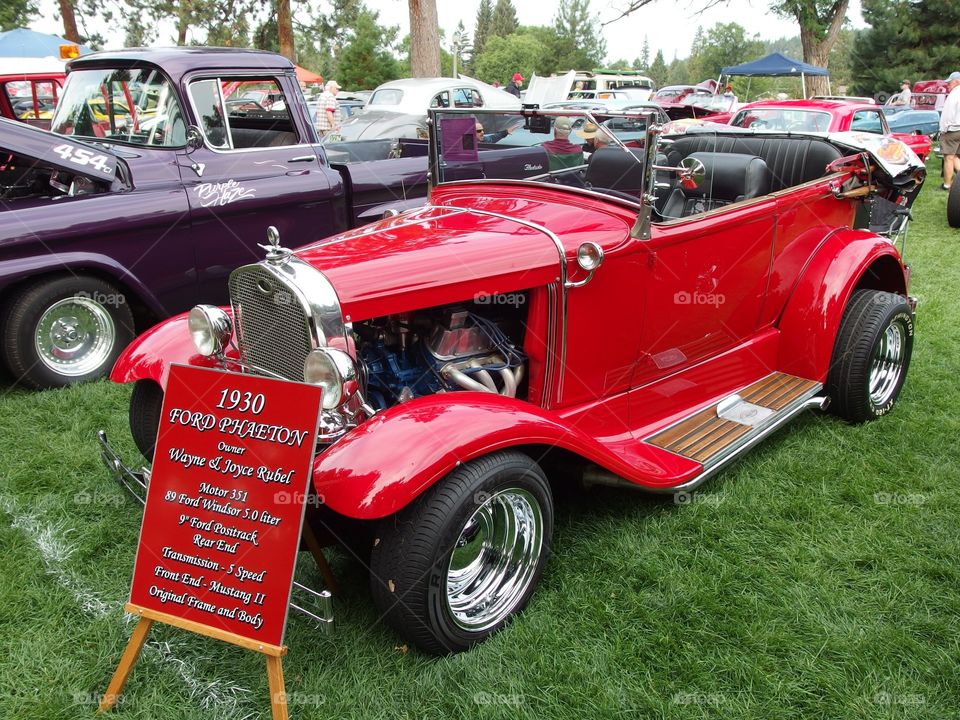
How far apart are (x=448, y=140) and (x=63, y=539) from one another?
2.59 meters

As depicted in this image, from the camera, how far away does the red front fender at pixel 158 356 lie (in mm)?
3229

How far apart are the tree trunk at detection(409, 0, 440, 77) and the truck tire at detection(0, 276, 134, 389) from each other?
1143 cm

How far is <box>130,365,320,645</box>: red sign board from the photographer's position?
7.36 ft

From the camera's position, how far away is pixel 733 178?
4.27 meters

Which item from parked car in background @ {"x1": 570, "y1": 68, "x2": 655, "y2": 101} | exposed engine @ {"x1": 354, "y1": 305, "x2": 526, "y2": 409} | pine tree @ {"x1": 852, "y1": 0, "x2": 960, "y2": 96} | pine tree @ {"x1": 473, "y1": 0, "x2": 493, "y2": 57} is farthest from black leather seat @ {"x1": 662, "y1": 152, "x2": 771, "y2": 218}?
pine tree @ {"x1": 473, "y1": 0, "x2": 493, "y2": 57}

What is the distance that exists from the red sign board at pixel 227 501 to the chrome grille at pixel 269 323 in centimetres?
37

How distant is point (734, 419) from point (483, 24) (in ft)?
280

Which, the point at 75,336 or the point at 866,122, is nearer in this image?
the point at 75,336

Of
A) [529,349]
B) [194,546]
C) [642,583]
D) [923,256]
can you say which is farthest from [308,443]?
A: [923,256]

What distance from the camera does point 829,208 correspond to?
14.8 feet

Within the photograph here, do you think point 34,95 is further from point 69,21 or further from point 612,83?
point 612,83

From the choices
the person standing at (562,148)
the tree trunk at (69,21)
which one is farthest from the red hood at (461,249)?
the tree trunk at (69,21)

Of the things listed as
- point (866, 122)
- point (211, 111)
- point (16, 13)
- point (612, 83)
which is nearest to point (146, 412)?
point (211, 111)

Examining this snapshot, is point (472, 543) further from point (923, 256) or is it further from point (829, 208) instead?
point (923, 256)
